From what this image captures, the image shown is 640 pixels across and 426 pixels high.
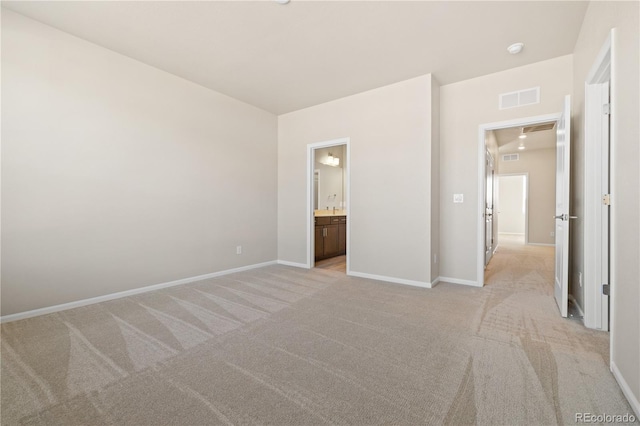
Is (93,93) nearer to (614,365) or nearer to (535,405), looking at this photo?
(535,405)

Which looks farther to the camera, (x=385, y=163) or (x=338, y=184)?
(x=338, y=184)

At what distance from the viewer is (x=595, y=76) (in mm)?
2188

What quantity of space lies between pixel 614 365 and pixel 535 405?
0.67m

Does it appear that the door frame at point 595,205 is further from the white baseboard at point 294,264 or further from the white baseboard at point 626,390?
the white baseboard at point 294,264

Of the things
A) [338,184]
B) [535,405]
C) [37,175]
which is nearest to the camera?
[535,405]

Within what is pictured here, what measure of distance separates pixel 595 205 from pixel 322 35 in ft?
9.53

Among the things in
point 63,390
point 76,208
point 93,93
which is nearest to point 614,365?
point 63,390

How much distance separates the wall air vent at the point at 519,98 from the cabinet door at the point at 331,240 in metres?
3.44

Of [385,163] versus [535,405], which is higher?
[385,163]

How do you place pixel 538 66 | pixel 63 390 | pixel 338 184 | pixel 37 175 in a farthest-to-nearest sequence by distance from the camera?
1. pixel 338 184
2. pixel 538 66
3. pixel 37 175
4. pixel 63 390

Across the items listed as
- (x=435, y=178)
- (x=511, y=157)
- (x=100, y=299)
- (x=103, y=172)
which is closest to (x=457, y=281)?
(x=435, y=178)

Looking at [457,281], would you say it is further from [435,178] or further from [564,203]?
[564,203]

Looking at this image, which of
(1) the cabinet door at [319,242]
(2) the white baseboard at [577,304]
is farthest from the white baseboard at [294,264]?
(2) the white baseboard at [577,304]

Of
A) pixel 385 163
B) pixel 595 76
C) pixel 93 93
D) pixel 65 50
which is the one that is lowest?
pixel 385 163
